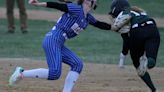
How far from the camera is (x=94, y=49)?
18828mm

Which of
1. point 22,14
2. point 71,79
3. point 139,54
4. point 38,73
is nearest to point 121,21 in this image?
point 139,54

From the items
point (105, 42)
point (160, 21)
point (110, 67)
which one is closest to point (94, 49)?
point (105, 42)

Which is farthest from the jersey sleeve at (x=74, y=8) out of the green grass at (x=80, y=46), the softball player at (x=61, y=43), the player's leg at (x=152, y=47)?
the green grass at (x=80, y=46)

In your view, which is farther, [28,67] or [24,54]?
[24,54]

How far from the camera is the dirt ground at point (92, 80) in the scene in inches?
468

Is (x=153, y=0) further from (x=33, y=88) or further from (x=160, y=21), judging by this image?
(x=33, y=88)

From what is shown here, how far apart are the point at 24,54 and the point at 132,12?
6.70 m

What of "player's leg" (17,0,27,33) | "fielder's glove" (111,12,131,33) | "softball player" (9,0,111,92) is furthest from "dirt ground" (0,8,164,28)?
"softball player" (9,0,111,92)

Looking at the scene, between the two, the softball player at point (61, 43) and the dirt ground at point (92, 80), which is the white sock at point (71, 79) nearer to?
the softball player at point (61, 43)

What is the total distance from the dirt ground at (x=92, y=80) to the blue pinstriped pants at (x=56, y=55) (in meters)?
1.45

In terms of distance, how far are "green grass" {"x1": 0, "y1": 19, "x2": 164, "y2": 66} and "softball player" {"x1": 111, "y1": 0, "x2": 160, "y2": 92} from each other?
5.22 meters

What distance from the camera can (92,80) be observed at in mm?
13180

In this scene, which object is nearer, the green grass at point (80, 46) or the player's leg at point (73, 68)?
the player's leg at point (73, 68)

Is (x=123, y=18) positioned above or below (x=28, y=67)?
above
